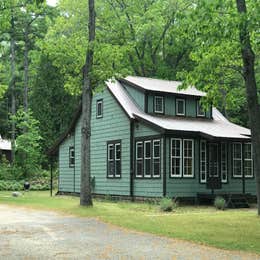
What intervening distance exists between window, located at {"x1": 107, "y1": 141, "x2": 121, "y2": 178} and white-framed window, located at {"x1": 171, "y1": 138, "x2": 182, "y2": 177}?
14.3 ft

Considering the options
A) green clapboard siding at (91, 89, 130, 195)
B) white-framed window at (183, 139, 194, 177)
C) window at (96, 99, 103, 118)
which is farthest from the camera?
window at (96, 99, 103, 118)

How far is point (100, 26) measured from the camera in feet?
153

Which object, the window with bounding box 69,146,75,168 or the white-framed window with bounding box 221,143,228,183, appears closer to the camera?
the white-framed window with bounding box 221,143,228,183

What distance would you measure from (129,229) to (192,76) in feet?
16.7

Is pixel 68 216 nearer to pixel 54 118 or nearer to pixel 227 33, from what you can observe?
pixel 227 33

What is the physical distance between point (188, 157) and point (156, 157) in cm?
154

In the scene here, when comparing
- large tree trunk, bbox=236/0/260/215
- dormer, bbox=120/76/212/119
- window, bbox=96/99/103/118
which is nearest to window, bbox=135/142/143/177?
dormer, bbox=120/76/212/119

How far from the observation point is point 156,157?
2586 centimetres

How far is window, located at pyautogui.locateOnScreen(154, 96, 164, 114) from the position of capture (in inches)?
1136

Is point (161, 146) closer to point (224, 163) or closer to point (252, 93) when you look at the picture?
point (224, 163)

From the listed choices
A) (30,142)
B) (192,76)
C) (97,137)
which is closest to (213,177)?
(97,137)

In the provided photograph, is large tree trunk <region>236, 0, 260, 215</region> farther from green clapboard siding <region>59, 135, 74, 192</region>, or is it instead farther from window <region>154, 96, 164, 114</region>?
green clapboard siding <region>59, 135, 74, 192</region>

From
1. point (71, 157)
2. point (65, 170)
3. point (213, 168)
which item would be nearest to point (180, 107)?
point (213, 168)

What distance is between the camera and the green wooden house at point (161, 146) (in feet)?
83.6
